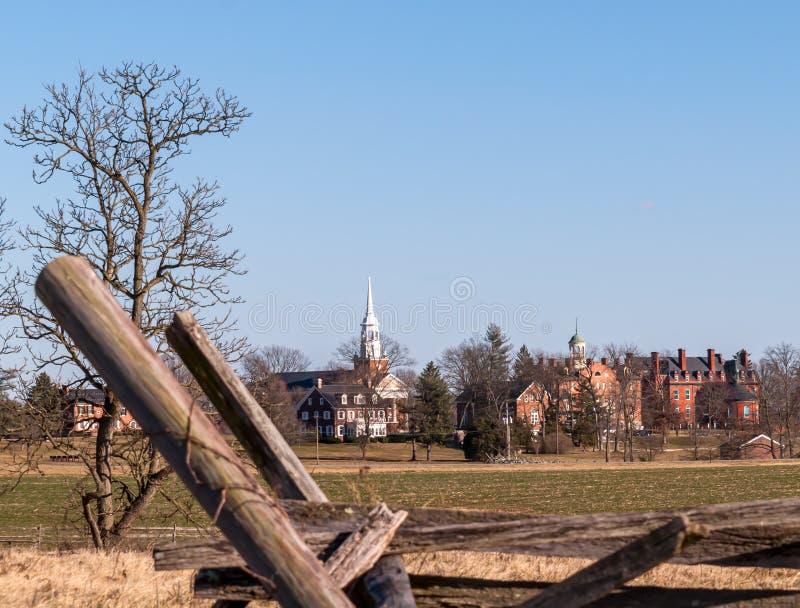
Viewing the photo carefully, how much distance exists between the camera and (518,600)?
3.82 meters

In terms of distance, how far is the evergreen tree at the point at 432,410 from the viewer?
297 ft

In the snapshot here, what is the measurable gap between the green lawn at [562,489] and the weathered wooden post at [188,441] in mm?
28124

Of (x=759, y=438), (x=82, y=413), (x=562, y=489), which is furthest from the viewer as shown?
(x=759, y=438)

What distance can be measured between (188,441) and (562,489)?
49.8m

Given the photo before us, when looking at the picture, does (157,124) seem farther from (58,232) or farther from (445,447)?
(445,447)

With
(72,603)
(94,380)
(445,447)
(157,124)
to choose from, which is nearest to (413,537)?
(72,603)

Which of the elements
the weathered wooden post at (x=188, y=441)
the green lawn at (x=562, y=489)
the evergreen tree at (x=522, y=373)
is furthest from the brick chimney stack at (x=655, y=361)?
the weathered wooden post at (x=188, y=441)

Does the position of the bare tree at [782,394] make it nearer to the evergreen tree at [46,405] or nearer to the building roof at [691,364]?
the building roof at [691,364]

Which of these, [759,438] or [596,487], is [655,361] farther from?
[596,487]

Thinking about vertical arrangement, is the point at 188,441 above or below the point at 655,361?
below

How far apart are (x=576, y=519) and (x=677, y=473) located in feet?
212

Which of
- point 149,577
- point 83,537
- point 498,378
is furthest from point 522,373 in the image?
point 149,577

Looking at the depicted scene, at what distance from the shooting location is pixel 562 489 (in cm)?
5131

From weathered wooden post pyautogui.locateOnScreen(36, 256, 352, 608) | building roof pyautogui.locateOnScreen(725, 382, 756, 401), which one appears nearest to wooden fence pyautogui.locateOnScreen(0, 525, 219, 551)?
weathered wooden post pyautogui.locateOnScreen(36, 256, 352, 608)
